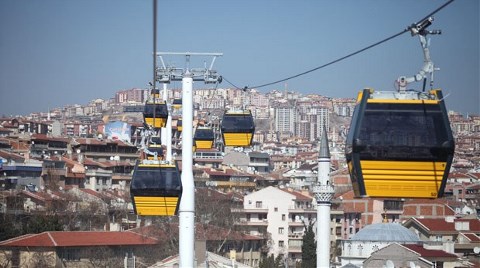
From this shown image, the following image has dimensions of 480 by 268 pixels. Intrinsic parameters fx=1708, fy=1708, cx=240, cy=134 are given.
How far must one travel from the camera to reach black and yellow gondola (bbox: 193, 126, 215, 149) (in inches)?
1620

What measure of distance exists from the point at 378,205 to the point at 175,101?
2727 inches

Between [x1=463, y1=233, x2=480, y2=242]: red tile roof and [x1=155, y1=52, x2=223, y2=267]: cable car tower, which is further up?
[x1=155, y1=52, x2=223, y2=267]: cable car tower

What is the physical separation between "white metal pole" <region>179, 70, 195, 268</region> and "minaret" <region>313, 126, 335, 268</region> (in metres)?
42.2

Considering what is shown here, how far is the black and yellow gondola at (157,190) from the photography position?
2558cm

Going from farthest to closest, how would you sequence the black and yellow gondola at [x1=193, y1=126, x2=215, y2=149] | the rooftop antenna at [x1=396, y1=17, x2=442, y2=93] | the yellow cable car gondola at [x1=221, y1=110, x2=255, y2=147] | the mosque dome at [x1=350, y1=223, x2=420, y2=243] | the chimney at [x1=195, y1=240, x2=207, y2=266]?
the mosque dome at [x1=350, y1=223, x2=420, y2=243] < the chimney at [x1=195, y1=240, x2=207, y2=266] < the black and yellow gondola at [x1=193, y1=126, x2=215, y2=149] < the yellow cable car gondola at [x1=221, y1=110, x2=255, y2=147] < the rooftop antenna at [x1=396, y1=17, x2=442, y2=93]

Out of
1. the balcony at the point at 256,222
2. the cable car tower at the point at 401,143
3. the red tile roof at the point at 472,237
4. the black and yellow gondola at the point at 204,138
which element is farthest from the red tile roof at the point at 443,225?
the cable car tower at the point at 401,143

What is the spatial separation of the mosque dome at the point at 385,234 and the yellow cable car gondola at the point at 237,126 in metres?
49.7

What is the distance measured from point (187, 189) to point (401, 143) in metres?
11.2

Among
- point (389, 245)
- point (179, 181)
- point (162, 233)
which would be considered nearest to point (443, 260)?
point (389, 245)

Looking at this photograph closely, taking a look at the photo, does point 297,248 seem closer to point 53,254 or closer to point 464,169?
point 53,254

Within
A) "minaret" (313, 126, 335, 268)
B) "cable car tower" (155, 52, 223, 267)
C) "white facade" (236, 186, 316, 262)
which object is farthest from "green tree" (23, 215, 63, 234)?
"cable car tower" (155, 52, 223, 267)

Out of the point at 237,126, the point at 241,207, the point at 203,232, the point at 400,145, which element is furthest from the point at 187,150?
the point at 241,207

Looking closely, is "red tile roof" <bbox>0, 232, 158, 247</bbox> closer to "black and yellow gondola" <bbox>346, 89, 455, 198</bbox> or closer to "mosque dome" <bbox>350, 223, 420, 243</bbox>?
"mosque dome" <bbox>350, 223, 420, 243</bbox>

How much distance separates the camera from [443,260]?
78.0m
